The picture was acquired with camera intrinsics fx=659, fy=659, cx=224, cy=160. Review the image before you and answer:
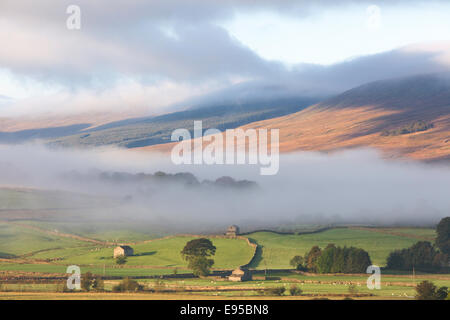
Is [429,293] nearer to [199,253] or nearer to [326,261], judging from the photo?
[326,261]

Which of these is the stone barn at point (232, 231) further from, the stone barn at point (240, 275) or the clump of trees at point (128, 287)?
the clump of trees at point (128, 287)

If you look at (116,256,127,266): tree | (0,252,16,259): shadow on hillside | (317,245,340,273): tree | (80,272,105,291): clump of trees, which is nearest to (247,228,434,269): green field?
(317,245,340,273): tree

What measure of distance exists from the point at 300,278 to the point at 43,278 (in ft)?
151

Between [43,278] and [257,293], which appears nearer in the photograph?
[257,293]

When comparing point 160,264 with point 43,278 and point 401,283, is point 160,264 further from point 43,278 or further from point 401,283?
point 401,283

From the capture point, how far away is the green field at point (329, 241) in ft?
460

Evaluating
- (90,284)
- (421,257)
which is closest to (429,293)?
(421,257)

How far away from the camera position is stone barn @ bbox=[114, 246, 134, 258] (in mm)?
143750

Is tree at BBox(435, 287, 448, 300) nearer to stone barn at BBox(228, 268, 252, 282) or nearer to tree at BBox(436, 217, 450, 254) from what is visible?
stone barn at BBox(228, 268, 252, 282)

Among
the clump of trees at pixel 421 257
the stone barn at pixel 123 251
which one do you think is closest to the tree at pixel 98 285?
the stone barn at pixel 123 251

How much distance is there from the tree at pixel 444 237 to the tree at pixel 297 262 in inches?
1188

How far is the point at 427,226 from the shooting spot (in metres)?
168

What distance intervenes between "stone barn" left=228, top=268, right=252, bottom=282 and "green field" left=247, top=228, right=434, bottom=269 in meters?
13.6
